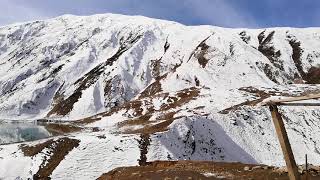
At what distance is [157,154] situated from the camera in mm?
62312

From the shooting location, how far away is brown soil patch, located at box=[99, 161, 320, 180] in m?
31.7

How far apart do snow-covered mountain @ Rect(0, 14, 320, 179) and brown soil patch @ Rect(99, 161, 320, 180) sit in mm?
22164

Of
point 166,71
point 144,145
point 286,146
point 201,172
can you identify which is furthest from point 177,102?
point 286,146

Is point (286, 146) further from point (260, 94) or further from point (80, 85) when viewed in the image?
point (80, 85)

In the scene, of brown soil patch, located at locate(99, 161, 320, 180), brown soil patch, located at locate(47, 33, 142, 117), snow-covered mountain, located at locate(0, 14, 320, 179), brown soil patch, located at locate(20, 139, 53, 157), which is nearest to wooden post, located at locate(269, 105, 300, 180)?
brown soil patch, located at locate(99, 161, 320, 180)

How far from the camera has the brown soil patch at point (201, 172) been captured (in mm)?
31734

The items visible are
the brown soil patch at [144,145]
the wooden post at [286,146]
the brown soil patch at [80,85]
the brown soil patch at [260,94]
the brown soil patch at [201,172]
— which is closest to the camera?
the wooden post at [286,146]

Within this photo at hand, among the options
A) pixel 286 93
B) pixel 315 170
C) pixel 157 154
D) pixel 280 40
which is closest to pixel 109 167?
pixel 157 154

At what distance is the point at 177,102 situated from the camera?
109750 mm

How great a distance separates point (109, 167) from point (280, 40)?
145 meters

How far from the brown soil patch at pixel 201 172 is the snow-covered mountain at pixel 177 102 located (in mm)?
22164

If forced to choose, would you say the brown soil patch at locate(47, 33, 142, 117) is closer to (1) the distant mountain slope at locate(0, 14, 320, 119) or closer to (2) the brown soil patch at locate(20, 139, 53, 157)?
(1) the distant mountain slope at locate(0, 14, 320, 119)

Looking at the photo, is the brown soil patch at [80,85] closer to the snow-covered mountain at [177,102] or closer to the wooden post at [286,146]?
the snow-covered mountain at [177,102]

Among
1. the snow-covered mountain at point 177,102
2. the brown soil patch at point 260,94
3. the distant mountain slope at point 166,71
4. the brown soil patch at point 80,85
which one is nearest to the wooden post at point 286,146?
the snow-covered mountain at point 177,102
